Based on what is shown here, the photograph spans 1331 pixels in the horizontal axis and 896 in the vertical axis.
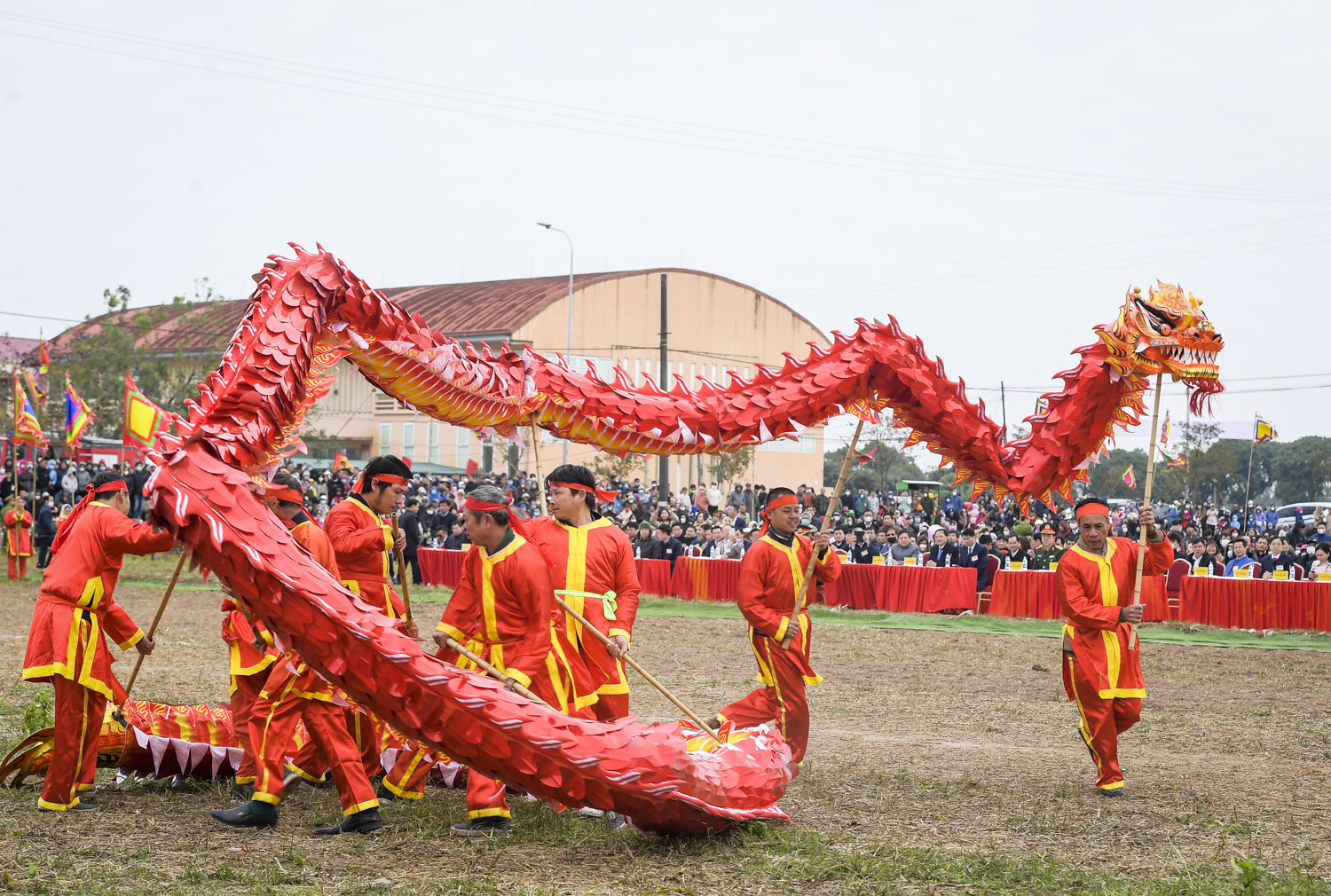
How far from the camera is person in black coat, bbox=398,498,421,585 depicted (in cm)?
1798

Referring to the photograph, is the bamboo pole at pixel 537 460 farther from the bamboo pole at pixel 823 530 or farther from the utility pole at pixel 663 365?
the utility pole at pixel 663 365

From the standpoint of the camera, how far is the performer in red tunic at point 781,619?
734 centimetres

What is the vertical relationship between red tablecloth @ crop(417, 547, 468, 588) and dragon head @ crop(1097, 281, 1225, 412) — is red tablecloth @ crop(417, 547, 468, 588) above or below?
below

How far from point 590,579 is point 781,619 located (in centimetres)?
126

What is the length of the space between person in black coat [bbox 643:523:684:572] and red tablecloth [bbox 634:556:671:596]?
0.71ft

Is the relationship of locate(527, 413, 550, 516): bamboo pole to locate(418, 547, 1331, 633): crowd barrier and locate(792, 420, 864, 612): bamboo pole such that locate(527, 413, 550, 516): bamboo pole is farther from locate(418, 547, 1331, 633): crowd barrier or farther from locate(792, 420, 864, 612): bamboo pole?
locate(418, 547, 1331, 633): crowd barrier

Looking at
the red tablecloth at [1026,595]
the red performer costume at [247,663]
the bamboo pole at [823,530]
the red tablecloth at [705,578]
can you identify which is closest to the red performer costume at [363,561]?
the red performer costume at [247,663]

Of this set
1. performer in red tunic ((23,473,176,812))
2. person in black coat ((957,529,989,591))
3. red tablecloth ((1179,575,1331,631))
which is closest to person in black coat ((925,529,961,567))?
person in black coat ((957,529,989,591))

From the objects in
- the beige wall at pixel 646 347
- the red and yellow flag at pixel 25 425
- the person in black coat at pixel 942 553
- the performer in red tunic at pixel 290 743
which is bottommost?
the performer in red tunic at pixel 290 743

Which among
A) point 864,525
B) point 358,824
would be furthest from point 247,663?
point 864,525

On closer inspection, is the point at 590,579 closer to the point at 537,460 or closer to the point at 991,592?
the point at 537,460

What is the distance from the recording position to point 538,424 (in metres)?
6.91

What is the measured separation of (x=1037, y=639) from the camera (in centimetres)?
1446

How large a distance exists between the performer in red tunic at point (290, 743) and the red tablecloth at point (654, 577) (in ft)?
44.1
